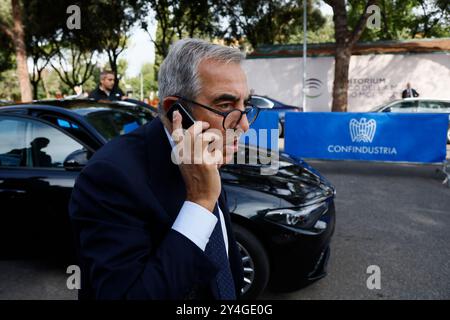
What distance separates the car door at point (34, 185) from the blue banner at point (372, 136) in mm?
5836

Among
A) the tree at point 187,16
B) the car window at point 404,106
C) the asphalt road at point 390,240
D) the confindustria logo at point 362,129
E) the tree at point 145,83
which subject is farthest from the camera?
the tree at point 145,83

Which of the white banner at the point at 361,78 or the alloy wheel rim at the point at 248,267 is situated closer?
the alloy wheel rim at the point at 248,267

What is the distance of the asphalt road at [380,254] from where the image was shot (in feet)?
11.1

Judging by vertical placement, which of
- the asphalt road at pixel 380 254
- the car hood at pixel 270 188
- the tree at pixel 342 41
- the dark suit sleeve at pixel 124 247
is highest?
the tree at pixel 342 41

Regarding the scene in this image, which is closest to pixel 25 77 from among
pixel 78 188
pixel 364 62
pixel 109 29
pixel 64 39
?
pixel 109 29

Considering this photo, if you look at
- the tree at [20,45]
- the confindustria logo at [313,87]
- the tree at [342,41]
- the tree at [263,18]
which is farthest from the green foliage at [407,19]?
the tree at [20,45]

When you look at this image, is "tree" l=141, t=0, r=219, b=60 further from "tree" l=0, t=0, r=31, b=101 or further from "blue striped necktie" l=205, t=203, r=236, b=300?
"blue striped necktie" l=205, t=203, r=236, b=300

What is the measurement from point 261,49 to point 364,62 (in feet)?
17.7

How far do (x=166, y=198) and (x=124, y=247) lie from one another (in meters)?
0.20

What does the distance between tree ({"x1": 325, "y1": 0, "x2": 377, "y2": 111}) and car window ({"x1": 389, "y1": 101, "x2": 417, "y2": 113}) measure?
167 cm

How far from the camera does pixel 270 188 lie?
10.5 feet
